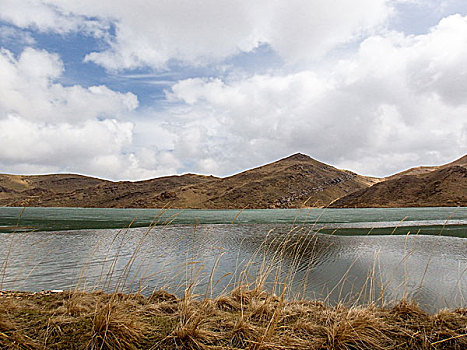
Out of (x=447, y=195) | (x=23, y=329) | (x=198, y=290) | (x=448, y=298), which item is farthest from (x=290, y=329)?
(x=447, y=195)

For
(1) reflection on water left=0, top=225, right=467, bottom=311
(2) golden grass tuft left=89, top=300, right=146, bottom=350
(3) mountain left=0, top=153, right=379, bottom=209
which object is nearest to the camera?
(2) golden grass tuft left=89, top=300, right=146, bottom=350

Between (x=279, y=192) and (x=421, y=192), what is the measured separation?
61.9 metres

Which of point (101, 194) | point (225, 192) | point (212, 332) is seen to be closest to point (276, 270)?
point (212, 332)

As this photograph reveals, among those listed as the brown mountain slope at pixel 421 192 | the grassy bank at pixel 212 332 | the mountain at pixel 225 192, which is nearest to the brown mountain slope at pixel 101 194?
the mountain at pixel 225 192

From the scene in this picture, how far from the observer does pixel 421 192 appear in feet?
357

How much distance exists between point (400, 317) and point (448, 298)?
6.64m

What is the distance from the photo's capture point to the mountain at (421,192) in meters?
98.4

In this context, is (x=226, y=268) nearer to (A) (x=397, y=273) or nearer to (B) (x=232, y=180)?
(A) (x=397, y=273)

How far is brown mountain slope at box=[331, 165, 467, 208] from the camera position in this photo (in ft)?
323

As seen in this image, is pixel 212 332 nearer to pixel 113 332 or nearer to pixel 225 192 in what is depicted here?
pixel 113 332

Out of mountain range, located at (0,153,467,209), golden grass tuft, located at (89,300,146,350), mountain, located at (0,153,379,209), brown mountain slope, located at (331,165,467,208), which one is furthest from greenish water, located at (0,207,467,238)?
mountain, located at (0,153,379,209)

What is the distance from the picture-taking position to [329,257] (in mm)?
17078

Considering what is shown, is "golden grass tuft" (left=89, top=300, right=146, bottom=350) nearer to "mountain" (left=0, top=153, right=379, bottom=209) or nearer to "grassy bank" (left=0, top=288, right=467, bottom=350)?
"grassy bank" (left=0, top=288, right=467, bottom=350)

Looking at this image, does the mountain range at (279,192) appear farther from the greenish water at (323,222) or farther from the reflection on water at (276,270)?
the reflection on water at (276,270)
